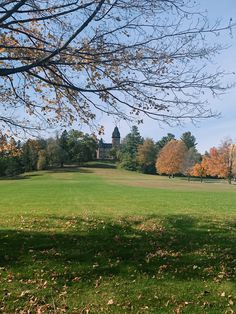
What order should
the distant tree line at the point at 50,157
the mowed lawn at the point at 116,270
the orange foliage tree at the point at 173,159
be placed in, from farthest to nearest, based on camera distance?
the orange foliage tree at the point at 173,159
the distant tree line at the point at 50,157
the mowed lawn at the point at 116,270

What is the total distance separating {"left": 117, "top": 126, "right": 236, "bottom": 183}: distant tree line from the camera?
3575 inches

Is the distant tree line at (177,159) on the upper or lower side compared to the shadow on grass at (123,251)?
upper

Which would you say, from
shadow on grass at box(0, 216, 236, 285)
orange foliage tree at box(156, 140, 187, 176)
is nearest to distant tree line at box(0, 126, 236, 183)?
orange foliage tree at box(156, 140, 187, 176)

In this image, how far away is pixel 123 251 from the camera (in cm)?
916

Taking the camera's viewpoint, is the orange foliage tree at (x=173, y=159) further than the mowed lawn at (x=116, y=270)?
Yes

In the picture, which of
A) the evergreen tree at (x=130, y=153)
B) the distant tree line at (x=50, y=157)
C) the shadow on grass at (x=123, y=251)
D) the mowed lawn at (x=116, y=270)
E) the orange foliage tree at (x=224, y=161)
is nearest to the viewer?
the mowed lawn at (x=116, y=270)

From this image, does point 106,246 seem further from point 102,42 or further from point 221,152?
point 221,152

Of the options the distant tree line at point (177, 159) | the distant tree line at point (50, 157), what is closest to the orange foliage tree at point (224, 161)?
the distant tree line at point (177, 159)

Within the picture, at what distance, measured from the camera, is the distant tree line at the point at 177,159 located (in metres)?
90.8

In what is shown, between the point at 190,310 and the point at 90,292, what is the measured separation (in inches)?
65.5

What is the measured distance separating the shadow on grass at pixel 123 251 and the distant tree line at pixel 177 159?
256 ft

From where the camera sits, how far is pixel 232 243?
10.3 meters

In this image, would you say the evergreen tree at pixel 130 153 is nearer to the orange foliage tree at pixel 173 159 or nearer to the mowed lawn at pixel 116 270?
the orange foliage tree at pixel 173 159

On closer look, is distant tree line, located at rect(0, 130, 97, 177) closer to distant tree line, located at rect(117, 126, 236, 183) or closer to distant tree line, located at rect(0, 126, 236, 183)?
distant tree line, located at rect(0, 126, 236, 183)
